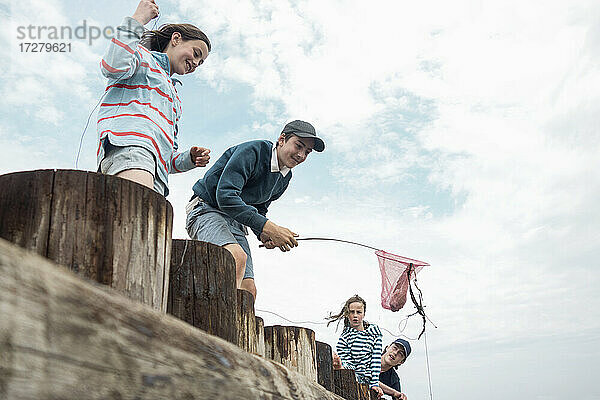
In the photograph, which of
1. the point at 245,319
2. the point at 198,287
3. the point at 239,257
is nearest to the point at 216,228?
the point at 239,257

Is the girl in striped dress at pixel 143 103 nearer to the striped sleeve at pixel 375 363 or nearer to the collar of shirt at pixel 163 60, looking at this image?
the collar of shirt at pixel 163 60

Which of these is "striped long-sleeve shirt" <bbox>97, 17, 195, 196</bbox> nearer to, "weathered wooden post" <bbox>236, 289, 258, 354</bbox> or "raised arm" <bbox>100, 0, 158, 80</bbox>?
"raised arm" <bbox>100, 0, 158, 80</bbox>

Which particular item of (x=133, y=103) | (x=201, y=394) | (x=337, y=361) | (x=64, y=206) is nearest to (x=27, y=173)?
(x=64, y=206)

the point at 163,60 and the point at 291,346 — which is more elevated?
the point at 163,60

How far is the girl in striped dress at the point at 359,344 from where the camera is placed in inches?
270

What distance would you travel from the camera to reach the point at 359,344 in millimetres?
7020

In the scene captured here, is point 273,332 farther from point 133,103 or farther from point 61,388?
point 61,388

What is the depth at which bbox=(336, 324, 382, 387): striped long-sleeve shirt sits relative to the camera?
270 inches

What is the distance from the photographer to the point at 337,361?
5414 mm

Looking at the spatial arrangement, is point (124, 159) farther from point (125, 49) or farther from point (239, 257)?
point (239, 257)

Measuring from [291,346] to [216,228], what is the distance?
0.94 metres

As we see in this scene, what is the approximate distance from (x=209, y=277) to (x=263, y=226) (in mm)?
1887

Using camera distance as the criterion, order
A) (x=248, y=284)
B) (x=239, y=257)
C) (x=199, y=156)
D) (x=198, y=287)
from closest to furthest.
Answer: (x=198, y=287), (x=199, y=156), (x=239, y=257), (x=248, y=284)

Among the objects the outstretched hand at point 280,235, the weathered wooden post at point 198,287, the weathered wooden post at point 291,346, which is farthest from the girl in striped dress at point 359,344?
the weathered wooden post at point 198,287
